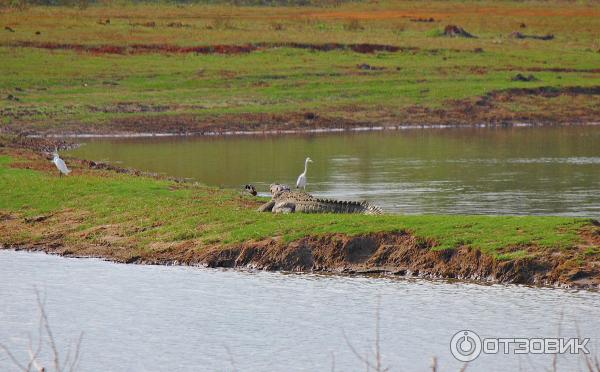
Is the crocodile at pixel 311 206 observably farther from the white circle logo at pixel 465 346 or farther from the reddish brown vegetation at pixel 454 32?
the reddish brown vegetation at pixel 454 32

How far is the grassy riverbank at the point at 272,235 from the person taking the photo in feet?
54.2

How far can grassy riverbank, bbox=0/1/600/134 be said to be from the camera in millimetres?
45594

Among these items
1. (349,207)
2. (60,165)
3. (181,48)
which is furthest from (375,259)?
(181,48)

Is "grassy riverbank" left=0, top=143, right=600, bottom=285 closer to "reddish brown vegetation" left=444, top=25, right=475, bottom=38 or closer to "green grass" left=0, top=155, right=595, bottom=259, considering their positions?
"green grass" left=0, top=155, right=595, bottom=259

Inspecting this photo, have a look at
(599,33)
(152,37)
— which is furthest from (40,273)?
(599,33)

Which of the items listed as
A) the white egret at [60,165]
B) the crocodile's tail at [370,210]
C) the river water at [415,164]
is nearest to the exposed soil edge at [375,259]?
the crocodile's tail at [370,210]

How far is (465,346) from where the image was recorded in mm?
13031

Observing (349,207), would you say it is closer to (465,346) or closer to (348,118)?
(465,346)

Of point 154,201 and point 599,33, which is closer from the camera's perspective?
point 154,201

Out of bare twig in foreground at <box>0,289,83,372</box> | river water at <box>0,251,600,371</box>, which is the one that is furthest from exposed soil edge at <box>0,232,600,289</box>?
bare twig in foreground at <box>0,289,83,372</box>

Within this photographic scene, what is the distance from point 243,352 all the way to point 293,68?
41.8 meters

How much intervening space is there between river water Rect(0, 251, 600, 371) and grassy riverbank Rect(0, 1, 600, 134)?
2677cm

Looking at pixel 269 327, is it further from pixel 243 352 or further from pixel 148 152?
pixel 148 152

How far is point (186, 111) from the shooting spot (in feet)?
150
